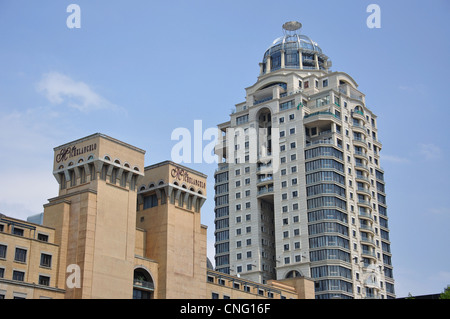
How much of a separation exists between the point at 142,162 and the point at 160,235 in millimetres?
9819

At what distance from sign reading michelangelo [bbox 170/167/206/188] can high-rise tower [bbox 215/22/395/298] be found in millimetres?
45742

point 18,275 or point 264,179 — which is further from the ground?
point 264,179

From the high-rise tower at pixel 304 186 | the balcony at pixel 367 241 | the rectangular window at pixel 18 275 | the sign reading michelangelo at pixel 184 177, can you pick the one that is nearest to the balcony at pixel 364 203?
the high-rise tower at pixel 304 186

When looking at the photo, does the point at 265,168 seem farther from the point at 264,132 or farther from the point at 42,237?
the point at 42,237

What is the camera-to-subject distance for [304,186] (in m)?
133

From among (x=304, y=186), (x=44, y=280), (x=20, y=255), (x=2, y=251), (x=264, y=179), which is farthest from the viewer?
(x=264, y=179)

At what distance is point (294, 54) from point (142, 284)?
87.7 meters

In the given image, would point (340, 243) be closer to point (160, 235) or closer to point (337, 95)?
point (337, 95)

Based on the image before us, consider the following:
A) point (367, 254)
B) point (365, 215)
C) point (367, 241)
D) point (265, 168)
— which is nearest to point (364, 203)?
point (365, 215)

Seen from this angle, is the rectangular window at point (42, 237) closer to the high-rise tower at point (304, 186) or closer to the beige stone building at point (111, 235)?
the beige stone building at point (111, 235)

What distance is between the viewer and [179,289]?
8269cm

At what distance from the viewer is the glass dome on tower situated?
152 m

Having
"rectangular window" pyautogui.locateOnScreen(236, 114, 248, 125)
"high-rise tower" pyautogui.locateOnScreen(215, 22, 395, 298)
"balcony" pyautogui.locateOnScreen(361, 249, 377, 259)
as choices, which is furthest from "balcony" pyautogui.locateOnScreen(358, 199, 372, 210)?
"rectangular window" pyautogui.locateOnScreen(236, 114, 248, 125)
